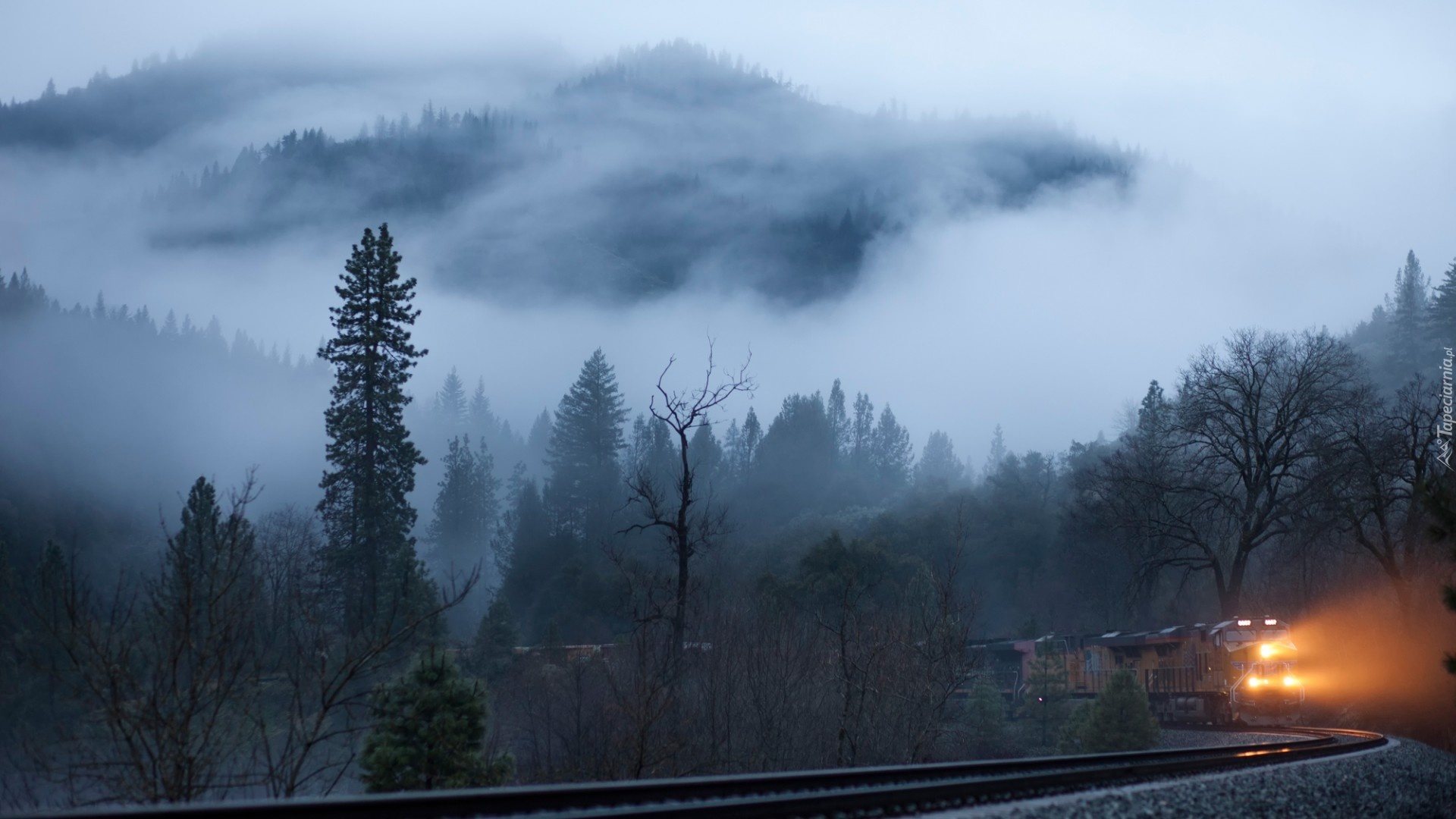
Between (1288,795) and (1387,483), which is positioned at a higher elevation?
(1387,483)

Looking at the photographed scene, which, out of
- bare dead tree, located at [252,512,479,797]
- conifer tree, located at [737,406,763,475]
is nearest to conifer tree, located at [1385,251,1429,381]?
conifer tree, located at [737,406,763,475]

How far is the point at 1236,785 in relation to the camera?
13.8 meters

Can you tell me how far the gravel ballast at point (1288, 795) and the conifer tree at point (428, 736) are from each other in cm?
851

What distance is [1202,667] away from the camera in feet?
125

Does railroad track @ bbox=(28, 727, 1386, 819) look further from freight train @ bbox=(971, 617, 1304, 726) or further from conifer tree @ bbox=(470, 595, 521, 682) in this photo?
conifer tree @ bbox=(470, 595, 521, 682)

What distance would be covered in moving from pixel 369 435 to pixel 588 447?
47.3m

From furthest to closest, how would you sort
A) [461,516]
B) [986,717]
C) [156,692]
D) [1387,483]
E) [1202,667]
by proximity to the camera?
[461,516] → [1387,483] → [986,717] → [1202,667] → [156,692]

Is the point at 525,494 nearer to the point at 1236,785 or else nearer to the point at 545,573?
the point at 545,573

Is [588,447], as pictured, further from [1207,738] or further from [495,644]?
[1207,738]

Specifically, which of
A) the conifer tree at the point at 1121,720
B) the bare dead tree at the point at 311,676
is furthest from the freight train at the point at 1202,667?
the bare dead tree at the point at 311,676

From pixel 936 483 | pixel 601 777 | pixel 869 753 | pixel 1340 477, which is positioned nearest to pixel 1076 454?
pixel 936 483

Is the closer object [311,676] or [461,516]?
[311,676]

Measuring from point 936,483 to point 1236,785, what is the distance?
4321 inches

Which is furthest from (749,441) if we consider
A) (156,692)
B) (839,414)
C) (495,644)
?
(156,692)
